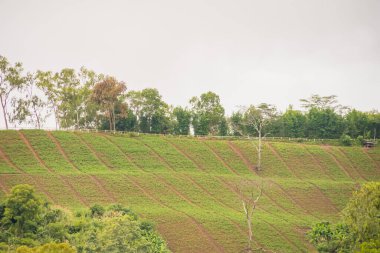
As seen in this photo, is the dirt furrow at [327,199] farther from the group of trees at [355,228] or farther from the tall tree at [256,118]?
the tall tree at [256,118]

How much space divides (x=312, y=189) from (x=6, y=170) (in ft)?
149

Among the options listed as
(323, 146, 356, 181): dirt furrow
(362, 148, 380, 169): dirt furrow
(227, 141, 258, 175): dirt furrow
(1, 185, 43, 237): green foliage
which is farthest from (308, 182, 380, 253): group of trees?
(362, 148, 380, 169): dirt furrow

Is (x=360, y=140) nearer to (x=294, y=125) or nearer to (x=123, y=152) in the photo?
(x=294, y=125)

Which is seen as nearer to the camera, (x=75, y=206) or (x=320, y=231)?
(x=320, y=231)

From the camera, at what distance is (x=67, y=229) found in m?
58.2

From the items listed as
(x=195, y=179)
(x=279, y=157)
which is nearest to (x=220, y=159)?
(x=279, y=157)

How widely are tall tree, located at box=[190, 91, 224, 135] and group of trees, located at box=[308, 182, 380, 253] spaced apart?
204ft

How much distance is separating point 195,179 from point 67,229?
30.3 meters

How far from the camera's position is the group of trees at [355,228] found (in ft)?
176

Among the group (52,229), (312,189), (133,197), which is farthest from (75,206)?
(312,189)

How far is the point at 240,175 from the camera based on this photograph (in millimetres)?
90062

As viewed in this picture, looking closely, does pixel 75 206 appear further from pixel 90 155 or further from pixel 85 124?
pixel 85 124

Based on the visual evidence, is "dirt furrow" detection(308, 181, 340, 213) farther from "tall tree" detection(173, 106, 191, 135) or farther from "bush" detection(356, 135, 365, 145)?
"tall tree" detection(173, 106, 191, 135)

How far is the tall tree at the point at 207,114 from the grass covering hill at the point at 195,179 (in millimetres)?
18204
